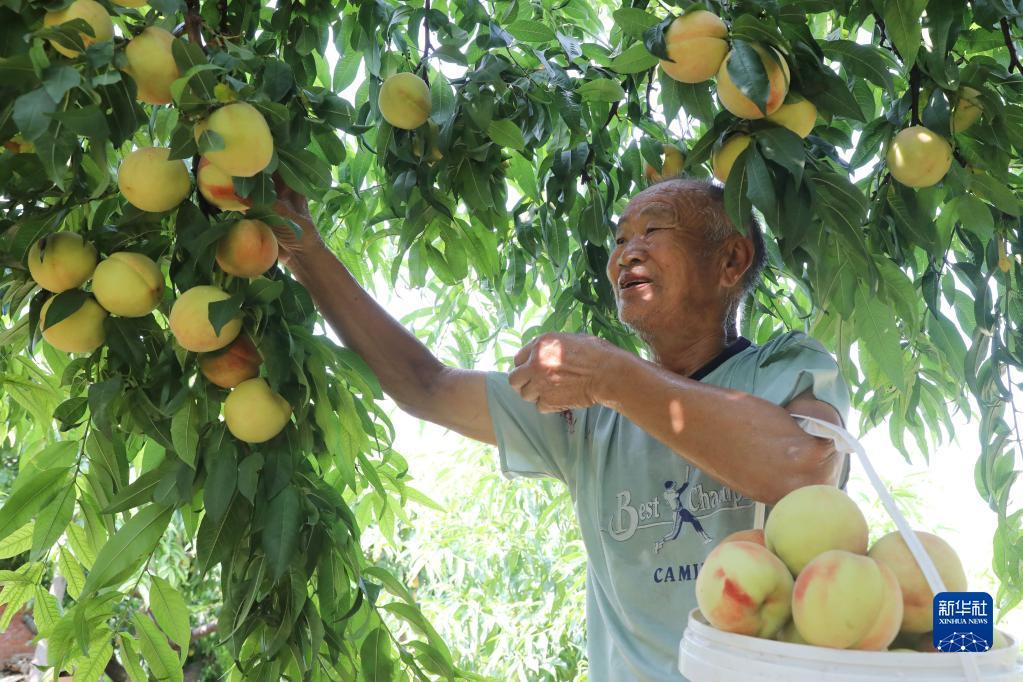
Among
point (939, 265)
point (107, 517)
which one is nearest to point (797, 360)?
point (939, 265)

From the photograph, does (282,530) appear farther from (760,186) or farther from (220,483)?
(760,186)

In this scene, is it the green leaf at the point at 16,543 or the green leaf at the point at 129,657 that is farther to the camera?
the green leaf at the point at 16,543

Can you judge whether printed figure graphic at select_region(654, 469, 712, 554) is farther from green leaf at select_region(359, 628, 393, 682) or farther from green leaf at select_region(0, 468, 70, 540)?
green leaf at select_region(0, 468, 70, 540)

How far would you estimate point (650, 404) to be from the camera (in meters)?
1.49

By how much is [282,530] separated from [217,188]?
0.43 meters

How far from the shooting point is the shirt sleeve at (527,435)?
6.62ft

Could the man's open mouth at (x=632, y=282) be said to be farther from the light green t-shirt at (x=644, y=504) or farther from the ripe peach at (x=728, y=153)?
the ripe peach at (x=728, y=153)

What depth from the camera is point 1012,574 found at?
7.71ft

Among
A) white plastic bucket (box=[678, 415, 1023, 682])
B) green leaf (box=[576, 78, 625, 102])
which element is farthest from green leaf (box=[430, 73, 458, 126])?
white plastic bucket (box=[678, 415, 1023, 682])

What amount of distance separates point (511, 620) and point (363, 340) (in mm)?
3809

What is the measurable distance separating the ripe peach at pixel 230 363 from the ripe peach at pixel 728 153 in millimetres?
664

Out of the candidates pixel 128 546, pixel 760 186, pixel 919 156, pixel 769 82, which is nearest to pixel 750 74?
pixel 769 82

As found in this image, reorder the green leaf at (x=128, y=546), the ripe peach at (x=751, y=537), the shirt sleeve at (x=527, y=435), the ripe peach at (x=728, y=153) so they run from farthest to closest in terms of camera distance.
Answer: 1. the shirt sleeve at (x=527, y=435)
2. the ripe peach at (x=728, y=153)
3. the green leaf at (x=128, y=546)
4. the ripe peach at (x=751, y=537)

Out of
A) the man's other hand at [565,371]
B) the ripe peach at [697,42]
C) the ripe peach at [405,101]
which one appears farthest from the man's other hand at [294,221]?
the ripe peach at [697,42]
